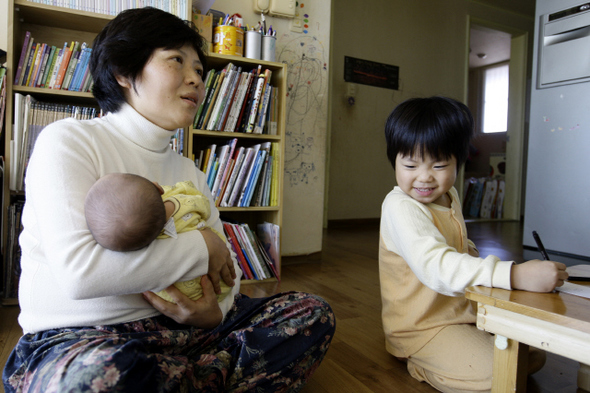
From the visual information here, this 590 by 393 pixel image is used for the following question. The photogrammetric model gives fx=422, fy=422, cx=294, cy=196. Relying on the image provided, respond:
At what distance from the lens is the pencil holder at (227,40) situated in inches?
92.3

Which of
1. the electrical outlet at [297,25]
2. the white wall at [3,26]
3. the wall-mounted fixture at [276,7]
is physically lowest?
the white wall at [3,26]

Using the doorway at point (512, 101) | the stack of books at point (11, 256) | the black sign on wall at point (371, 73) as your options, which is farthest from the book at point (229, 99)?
the doorway at point (512, 101)

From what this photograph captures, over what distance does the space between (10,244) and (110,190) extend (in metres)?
1.45

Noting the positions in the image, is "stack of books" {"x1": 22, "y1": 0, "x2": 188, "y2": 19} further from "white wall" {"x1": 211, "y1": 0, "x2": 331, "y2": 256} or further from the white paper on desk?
the white paper on desk

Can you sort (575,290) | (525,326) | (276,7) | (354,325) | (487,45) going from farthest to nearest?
(487,45), (276,7), (354,325), (575,290), (525,326)

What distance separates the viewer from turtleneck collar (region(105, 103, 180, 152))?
104 centimetres

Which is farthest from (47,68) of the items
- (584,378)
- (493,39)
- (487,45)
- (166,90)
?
(487,45)

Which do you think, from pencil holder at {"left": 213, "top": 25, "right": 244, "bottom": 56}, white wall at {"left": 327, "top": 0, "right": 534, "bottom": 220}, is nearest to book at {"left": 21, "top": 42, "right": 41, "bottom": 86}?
pencil holder at {"left": 213, "top": 25, "right": 244, "bottom": 56}

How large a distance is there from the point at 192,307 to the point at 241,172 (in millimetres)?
1544

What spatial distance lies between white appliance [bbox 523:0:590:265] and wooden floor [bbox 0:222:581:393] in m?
0.38

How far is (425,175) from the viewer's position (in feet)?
3.84

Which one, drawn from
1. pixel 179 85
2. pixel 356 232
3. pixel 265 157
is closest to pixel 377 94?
pixel 356 232

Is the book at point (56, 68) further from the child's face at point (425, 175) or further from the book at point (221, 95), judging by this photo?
the child's face at point (425, 175)

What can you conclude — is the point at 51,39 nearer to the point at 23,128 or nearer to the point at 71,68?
the point at 71,68
